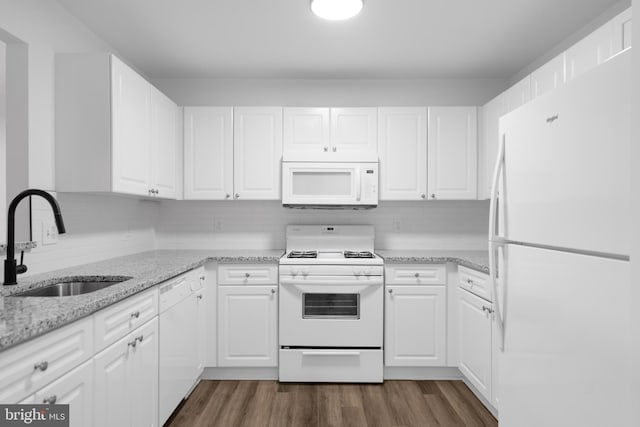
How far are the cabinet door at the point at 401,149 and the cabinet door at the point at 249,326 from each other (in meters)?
1.34

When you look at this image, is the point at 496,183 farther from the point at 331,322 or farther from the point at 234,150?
the point at 234,150

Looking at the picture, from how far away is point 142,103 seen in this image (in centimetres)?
228

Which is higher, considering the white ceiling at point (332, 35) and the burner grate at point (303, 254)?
the white ceiling at point (332, 35)

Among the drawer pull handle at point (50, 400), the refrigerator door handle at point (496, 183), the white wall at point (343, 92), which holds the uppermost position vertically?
the white wall at point (343, 92)

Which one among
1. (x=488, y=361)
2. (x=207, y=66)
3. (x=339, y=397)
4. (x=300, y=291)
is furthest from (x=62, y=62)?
(x=488, y=361)

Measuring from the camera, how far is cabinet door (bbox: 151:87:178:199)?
247 centimetres

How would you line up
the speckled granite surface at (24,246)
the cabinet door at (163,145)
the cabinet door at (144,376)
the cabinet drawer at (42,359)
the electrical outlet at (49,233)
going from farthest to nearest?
1. the cabinet door at (163,145)
2. the electrical outlet at (49,233)
3. the speckled granite surface at (24,246)
4. the cabinet door at (144,376)
5. the cabinet drawer at (42,359)

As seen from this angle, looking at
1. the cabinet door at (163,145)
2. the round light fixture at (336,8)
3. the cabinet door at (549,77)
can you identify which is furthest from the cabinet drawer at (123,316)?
the cabinet door at (549,77)

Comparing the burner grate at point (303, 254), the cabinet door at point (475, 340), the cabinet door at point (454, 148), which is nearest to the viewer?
the cabinet door at point (475, 340)

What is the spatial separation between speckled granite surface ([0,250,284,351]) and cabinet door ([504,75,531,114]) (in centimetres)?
212

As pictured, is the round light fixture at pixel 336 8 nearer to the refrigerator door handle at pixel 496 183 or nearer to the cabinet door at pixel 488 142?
the refrigerator door handle at pixel 496 183

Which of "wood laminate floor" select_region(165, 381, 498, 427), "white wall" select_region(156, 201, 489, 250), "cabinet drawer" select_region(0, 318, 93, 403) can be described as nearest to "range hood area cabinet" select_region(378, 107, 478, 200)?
"white wall" select_region(156, 201, 489, 250)

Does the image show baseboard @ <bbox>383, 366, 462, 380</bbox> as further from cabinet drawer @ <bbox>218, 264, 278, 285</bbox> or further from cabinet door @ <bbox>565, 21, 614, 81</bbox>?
cabinet door @ <bbox>565, 21, 614, 81</bbox>

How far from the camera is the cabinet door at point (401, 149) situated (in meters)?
2.91
